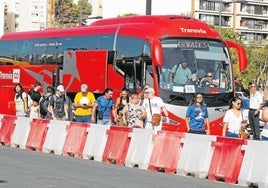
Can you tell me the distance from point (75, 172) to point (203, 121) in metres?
3.97

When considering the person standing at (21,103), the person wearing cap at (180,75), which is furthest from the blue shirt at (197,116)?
the person standing at (21,103)

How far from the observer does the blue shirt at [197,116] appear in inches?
733

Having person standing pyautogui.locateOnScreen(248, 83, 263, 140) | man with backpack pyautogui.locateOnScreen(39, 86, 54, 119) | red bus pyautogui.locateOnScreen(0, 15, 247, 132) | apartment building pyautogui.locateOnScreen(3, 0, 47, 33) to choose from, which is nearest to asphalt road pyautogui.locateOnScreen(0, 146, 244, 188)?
man with backpack pyautogui.locateOnScreen(39, 86, 54, 119)

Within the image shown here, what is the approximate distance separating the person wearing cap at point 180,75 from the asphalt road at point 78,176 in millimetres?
6477

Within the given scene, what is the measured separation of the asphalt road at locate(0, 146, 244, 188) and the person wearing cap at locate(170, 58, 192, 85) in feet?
21.3

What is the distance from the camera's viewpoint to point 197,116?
18.6 meters

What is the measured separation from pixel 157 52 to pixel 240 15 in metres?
101

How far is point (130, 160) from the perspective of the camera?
58.6 ft

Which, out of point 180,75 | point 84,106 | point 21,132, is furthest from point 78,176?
point 180,75

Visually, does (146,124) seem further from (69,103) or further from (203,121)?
(69,103)

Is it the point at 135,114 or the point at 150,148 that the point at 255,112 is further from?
the point at 150,148

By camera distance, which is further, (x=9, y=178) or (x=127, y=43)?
(x=127, y=43)

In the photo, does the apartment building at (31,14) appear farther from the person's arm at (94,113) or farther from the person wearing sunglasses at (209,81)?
the person's arm at (94,113)

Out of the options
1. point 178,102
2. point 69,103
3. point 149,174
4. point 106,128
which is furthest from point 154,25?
point 149,174
